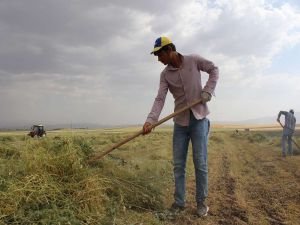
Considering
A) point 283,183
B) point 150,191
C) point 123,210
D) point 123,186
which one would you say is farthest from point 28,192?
point 283,183

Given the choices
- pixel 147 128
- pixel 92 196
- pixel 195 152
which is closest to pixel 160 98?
pixel 147 128

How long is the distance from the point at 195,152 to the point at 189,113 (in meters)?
0.52

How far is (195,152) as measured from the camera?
575cm

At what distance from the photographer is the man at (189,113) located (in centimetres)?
568

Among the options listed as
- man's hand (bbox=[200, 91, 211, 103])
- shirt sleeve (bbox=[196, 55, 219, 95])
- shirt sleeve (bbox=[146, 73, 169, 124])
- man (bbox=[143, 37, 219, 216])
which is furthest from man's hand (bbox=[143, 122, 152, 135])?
shirt sleeve (bbox=[196, 55, 219, 95])

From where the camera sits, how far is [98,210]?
15.4 feet

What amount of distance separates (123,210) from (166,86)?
5.94ft

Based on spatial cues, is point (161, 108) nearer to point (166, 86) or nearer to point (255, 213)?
point (166, 86)

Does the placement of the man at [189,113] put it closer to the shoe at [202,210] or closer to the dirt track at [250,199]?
the shoe at [202,210]

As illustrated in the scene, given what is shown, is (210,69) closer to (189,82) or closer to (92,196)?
(189,82)

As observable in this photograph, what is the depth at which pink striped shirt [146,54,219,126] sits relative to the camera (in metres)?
5.73

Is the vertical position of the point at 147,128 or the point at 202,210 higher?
the point at 147,128

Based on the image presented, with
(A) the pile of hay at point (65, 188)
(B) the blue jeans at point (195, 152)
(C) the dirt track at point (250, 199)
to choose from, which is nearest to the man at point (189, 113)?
(B) the blue jeans at point (195, 152)

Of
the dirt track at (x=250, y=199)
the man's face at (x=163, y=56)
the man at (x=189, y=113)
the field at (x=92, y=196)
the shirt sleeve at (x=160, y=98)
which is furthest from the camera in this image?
the shirt sleeve at (x=160, y=98)
